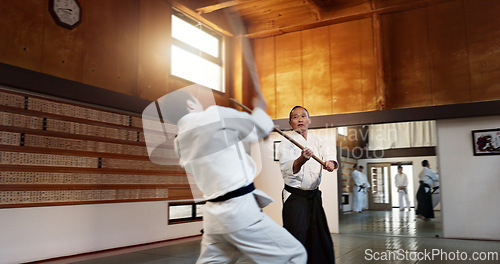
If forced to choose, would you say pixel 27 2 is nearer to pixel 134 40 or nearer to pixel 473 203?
pixel 134 40

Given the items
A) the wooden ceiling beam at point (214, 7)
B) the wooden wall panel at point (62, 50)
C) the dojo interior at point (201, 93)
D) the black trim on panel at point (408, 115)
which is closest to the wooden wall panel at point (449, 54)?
the dojo interior at point (201, 93)

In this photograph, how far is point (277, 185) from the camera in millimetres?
6996

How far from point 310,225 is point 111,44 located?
3.60 meters

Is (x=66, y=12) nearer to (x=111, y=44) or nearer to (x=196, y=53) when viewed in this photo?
(x=111, y=44)

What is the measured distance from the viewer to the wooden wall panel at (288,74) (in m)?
6.93

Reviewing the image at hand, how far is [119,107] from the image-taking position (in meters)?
4.88

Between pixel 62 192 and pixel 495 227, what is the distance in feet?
18.8

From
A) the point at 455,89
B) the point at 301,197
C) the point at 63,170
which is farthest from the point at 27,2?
the point at 455,89

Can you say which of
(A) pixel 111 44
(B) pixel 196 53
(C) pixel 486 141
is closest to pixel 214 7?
(B) pixel 196 53

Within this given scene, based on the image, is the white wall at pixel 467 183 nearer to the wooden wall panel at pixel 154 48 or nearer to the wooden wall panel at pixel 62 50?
the wooden wall panel at pixel 154 48

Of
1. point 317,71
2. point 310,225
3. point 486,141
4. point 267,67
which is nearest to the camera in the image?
point 310,225

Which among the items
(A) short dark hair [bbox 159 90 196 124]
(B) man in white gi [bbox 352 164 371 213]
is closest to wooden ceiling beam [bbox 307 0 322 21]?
(B) man in white gi [bbox 352 164 371 213]

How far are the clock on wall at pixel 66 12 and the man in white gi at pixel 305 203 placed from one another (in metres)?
3.02

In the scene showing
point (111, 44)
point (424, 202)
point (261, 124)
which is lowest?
point (424, 202)
